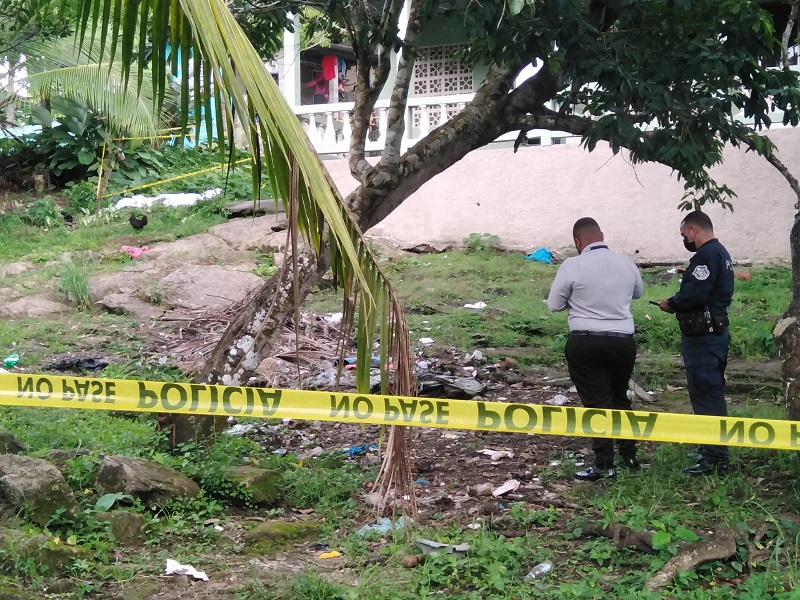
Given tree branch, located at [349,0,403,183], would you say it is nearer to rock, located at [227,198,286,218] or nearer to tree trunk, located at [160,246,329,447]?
tree trunk, located at [160,246,329,447]

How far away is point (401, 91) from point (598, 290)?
231 cm

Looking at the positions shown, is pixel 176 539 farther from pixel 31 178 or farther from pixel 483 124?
pixel 31 178

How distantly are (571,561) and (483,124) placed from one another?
351 cm

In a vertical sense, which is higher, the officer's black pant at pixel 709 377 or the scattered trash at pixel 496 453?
the officer's black pant at pixel 709 377

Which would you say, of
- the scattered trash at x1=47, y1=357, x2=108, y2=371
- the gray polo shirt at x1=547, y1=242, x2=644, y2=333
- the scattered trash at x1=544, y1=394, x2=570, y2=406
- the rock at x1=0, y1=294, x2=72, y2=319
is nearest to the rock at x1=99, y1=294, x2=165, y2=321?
the rock at x1=0, y1=294, x2=72, y2=319

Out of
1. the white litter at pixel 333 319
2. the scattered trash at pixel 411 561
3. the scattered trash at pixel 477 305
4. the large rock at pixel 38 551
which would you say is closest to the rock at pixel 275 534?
the scattered trash at pixel 411 561

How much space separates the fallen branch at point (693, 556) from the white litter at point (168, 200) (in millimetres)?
11478

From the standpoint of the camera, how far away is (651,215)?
1172 centimetres

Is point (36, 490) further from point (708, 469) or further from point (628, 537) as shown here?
point (708, 469)

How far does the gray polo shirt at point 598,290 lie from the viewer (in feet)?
16.6

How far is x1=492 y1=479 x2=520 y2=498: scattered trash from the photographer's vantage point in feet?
16.3

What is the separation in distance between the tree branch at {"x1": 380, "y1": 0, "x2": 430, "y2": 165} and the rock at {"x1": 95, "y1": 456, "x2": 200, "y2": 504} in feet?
8.78

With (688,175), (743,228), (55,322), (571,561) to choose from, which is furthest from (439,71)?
(571,561)

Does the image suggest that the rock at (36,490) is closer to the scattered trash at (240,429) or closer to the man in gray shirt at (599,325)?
the scattered trash at (240,429)
